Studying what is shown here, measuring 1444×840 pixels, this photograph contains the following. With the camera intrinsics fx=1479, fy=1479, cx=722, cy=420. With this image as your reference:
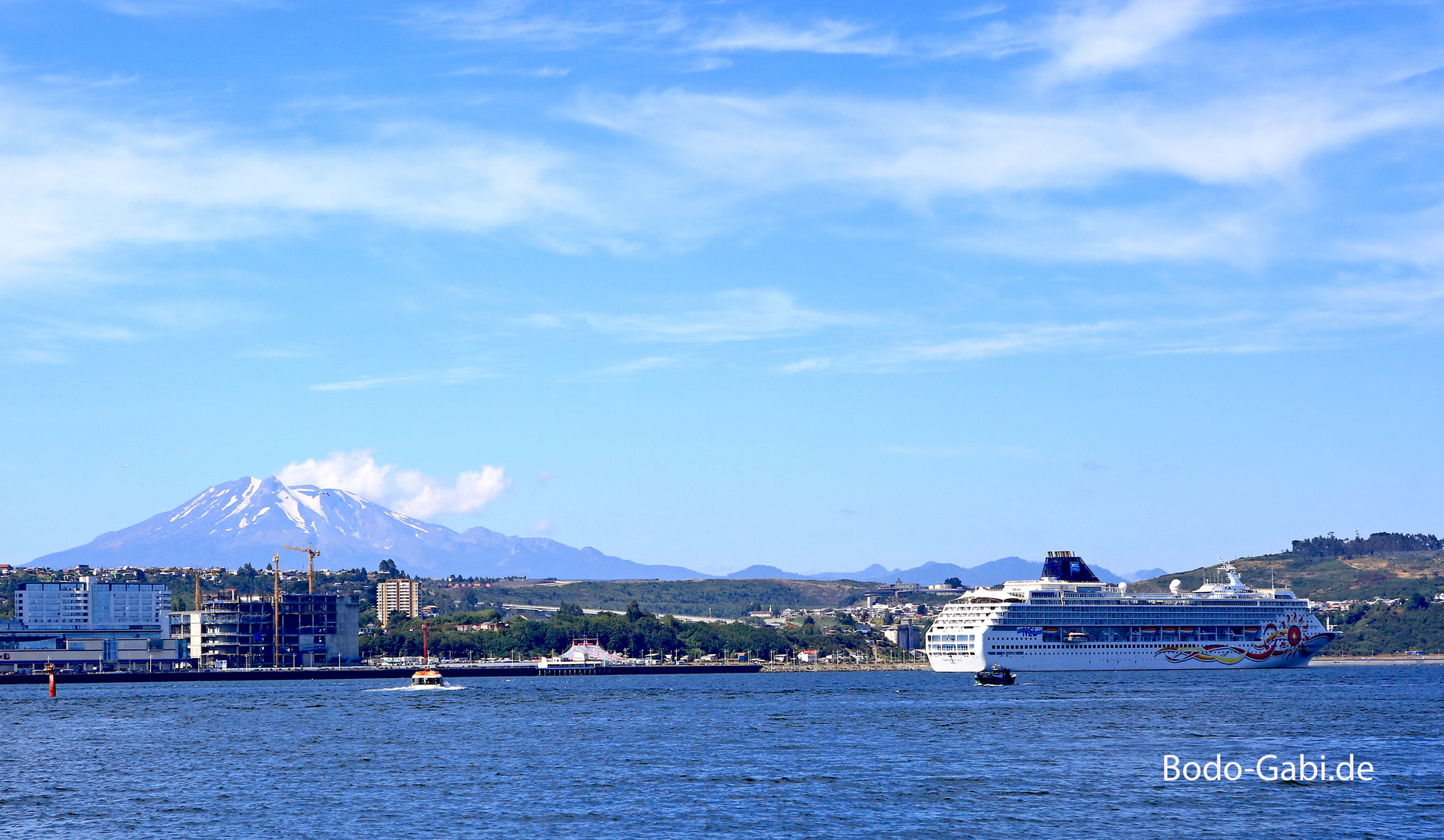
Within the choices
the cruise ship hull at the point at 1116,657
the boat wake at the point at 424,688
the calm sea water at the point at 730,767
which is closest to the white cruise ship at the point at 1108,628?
the cruise ship hull at the point at 1116,657

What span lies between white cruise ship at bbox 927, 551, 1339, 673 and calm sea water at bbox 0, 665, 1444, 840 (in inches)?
1753

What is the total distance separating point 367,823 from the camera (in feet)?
178

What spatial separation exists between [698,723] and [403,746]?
23169 millimetres

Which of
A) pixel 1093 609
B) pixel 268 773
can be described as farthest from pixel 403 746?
pixel 1093 609

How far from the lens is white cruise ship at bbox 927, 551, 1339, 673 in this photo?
175 meters

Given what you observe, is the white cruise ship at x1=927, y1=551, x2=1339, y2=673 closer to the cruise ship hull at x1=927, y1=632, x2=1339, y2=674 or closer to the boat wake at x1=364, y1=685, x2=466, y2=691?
Result: the cruise ship hull at x1=927, y1=632, x2=1339, y2=674

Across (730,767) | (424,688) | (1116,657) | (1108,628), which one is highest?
(1108,628)

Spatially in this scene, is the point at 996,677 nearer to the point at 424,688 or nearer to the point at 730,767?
the point at 424,688

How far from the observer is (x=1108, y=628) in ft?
581

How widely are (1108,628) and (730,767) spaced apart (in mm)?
116078

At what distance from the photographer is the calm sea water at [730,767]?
176 ft

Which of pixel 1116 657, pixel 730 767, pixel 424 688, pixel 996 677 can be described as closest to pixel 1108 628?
pixel 1116 657

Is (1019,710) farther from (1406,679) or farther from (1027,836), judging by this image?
(1406,679)

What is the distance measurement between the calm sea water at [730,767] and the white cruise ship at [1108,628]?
44.5 m
